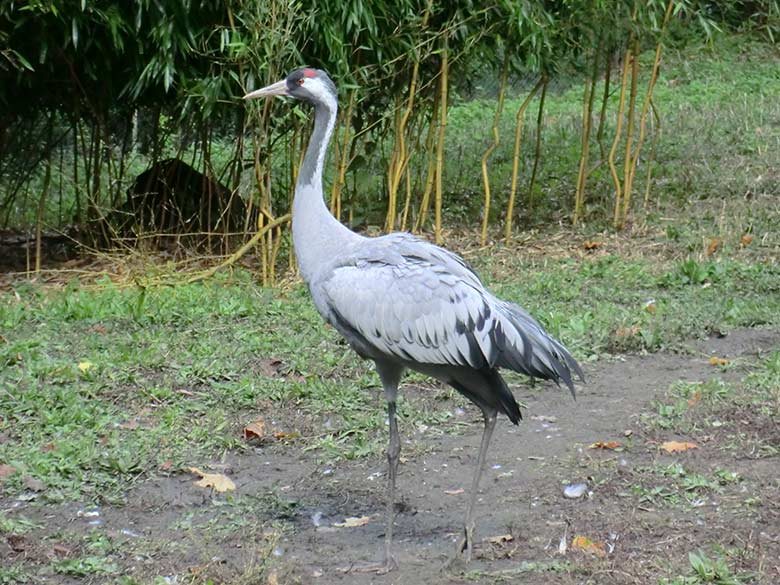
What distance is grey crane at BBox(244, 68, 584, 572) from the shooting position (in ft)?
15.7

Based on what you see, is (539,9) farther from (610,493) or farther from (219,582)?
(219,582)

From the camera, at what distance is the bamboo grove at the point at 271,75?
9086 mm

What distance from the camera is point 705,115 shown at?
15594 millimetres

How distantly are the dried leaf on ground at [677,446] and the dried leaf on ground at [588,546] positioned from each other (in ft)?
3.65

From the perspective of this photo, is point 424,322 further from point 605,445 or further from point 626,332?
point 626,332

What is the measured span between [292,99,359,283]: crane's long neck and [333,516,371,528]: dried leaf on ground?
108cm

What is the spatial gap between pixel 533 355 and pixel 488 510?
34.1 inches

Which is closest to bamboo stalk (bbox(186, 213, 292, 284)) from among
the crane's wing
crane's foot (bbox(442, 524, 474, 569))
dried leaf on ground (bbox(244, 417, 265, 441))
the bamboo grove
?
the bamboo grove

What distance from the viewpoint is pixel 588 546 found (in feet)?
15.4

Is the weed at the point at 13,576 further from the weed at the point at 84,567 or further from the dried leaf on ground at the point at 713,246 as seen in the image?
the dried leaf on ground at the point at 713,246

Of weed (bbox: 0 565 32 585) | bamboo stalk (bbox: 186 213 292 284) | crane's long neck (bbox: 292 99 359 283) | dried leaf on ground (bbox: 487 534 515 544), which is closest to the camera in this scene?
weed (bbox: 0 565 32 585)

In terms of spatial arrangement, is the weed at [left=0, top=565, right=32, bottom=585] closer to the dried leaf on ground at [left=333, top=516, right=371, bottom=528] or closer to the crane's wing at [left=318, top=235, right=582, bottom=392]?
the dried leaf on ground at [left=333, top=516, right=371, bottom=528]

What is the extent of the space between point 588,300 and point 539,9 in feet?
9.72

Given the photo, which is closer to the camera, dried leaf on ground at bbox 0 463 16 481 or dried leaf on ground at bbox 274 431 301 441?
dried leaf on ground at bbox 0 463 16 481
